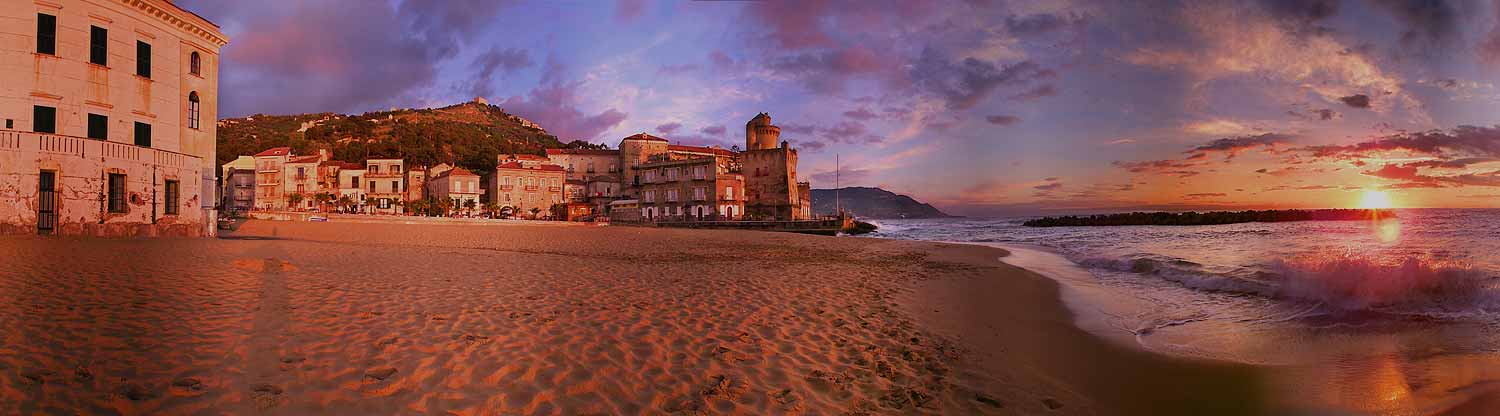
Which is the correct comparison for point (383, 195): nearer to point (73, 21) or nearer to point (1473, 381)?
point (73, 21)

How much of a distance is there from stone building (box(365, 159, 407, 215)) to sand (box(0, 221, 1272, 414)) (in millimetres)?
66975

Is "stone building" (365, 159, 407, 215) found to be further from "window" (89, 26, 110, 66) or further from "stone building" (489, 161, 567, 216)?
"window" (89, 26, 110, 66)

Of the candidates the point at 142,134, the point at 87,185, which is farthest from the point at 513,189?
the point at 87,185

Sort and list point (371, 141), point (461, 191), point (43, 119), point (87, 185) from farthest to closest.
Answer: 1. point (371, 141)
2. point (461, 191)
3. point (43, 119)
4. point (87, 185)

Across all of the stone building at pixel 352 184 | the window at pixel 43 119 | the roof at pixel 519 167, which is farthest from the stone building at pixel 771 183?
the window at pixel 43 119

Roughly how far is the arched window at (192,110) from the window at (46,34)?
428cm

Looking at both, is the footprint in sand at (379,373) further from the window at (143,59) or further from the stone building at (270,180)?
the stone building at (270,180)

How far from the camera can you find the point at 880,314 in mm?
8633

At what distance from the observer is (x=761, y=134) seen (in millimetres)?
77250

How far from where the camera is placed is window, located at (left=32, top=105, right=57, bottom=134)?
739 inches

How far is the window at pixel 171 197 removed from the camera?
21.0 meters

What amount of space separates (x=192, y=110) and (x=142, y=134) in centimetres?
270

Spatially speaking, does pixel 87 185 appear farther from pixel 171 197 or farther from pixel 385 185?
pixel 385 185

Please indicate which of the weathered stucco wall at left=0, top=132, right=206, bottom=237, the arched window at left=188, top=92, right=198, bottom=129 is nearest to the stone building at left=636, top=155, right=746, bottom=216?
the arched window at left=188, top=92, right=198, bottom=129
